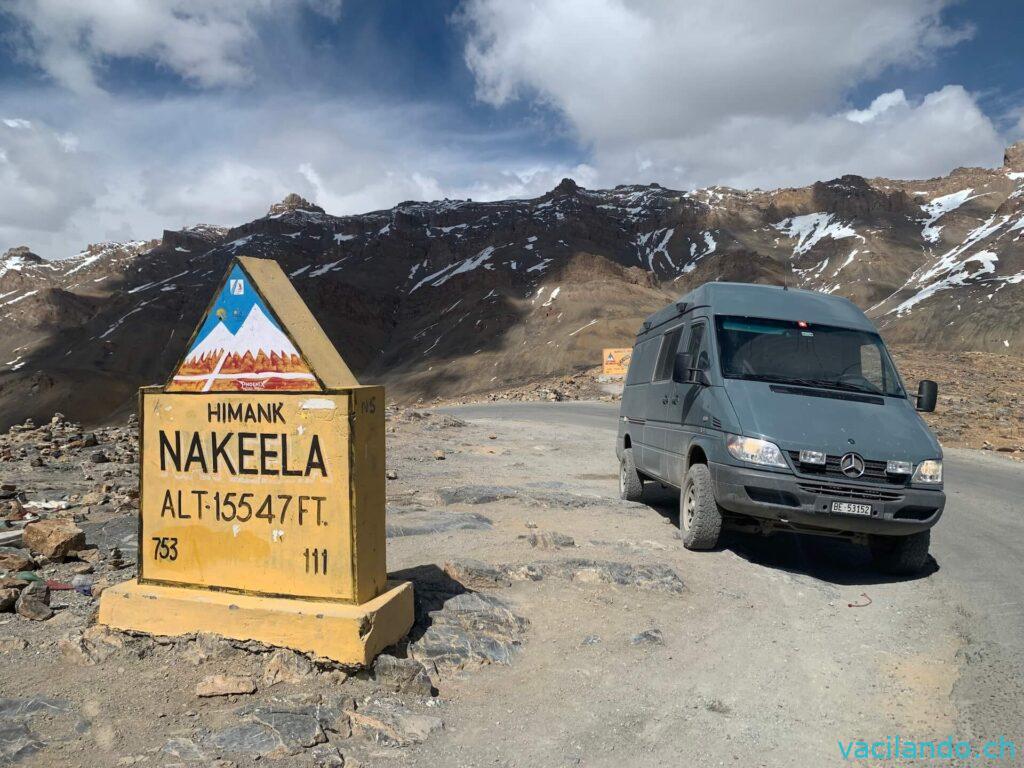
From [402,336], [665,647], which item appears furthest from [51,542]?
[402,336]

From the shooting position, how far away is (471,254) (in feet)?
483

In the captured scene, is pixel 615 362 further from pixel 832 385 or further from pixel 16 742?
pixel 16 742

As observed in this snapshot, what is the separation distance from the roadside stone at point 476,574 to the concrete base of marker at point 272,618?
1036mm

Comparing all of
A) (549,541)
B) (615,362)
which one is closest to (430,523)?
(549,541)

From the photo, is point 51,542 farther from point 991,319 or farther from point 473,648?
point 991,319

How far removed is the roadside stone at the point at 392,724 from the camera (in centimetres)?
354

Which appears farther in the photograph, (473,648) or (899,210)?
(899,210)

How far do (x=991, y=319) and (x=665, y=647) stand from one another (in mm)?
87384

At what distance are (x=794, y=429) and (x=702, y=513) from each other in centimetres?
106

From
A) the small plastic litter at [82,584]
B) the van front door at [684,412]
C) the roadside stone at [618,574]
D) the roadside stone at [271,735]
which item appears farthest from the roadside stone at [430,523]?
the roadside stone at [271,735]

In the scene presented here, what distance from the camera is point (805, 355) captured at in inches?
271

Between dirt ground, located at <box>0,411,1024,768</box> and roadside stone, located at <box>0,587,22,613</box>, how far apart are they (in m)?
0.07

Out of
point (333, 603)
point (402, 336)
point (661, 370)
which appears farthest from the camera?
point (402, 336)

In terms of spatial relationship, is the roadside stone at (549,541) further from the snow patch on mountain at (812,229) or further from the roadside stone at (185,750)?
the snow patch on mountain at (812,229)
